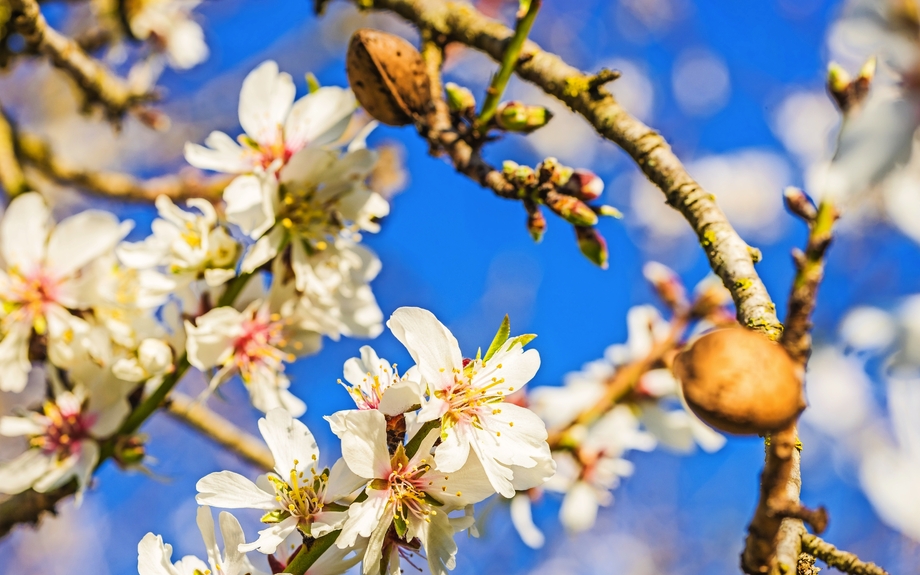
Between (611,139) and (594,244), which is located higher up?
(611,139)

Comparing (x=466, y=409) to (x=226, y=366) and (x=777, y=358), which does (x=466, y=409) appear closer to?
(x=777, y=358)

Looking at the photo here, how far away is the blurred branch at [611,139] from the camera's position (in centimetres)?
80

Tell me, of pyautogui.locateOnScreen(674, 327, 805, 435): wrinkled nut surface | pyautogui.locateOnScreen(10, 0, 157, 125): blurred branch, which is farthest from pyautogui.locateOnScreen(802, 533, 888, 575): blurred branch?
pyautogui.locateOnScreen(10, 0, 157, 125): blurred branch

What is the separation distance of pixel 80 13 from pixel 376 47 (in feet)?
12.0

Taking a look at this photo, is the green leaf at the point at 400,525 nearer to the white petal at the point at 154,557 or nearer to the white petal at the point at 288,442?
the white petal at the point at 288,442

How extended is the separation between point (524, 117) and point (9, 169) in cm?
145

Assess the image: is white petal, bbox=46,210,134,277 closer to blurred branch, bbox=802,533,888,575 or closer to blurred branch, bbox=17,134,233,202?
blurred branch, bbox=17,134,233,202

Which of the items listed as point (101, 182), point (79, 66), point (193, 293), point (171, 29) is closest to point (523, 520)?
point (193, 293)

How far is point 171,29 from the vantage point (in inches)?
91.7

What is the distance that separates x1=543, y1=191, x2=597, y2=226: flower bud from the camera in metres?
1.06

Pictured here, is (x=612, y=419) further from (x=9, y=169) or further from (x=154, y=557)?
(x=9, y=169)

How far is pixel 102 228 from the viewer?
4.28 ft

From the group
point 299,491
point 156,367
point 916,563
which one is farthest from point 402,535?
point 916,563

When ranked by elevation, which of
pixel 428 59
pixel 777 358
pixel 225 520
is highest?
pixel 428 59
